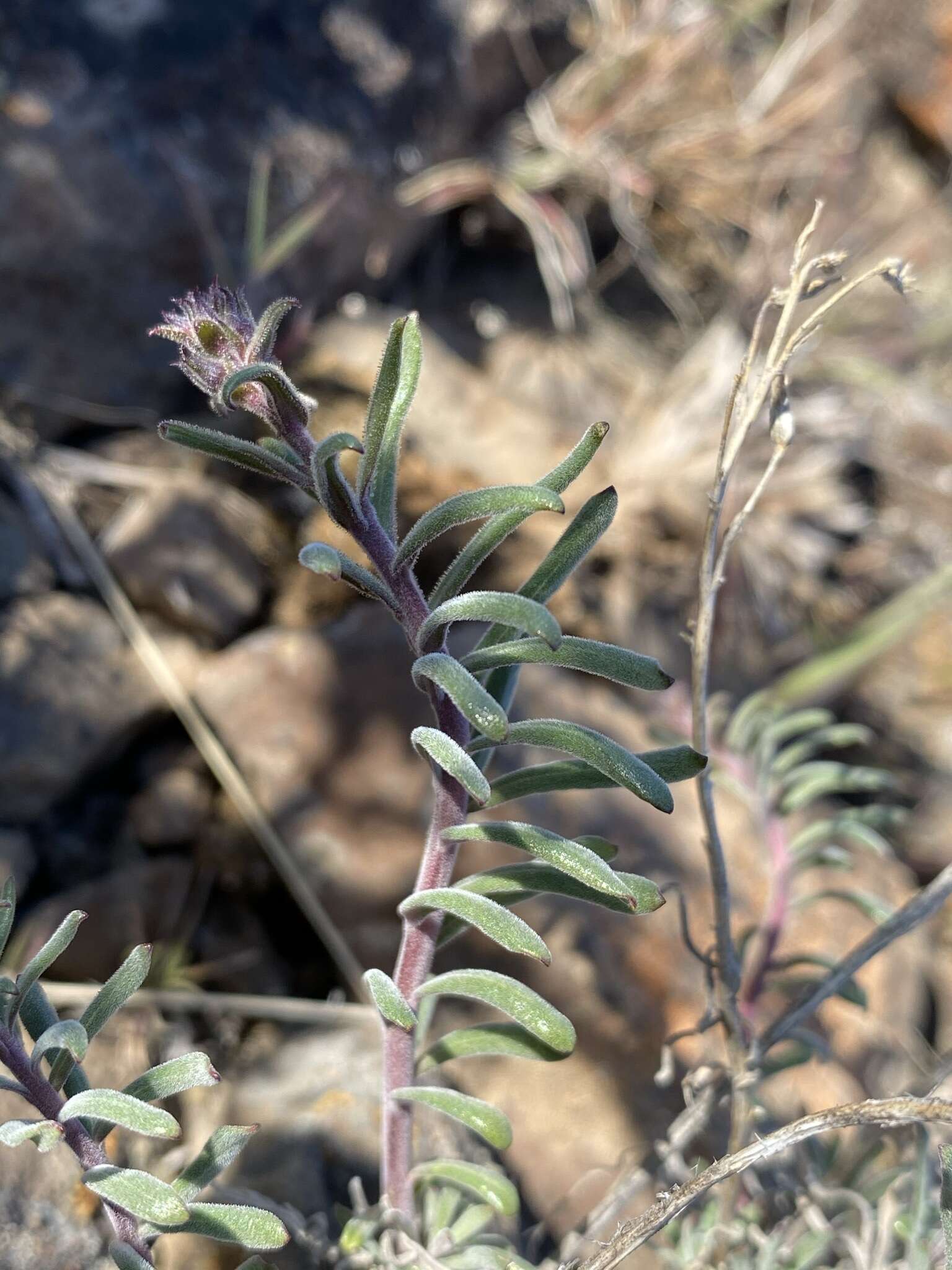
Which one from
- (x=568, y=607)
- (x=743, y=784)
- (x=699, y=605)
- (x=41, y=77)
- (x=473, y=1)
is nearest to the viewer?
(x=699, y=605)

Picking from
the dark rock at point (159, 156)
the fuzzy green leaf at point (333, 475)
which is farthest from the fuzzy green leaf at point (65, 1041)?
the dark rock at point (159, 156)

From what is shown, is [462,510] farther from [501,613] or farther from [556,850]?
[556,850]

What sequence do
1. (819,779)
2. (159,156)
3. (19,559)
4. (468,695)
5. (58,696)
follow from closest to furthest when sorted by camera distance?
(468,695)
(819,779)
(58,696)
(19,559)
(159,156)

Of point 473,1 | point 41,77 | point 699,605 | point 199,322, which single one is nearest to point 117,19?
point 41,77

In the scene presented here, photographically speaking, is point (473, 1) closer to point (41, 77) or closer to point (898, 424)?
point (41, 77)

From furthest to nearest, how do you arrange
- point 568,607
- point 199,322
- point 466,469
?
1. point 466,469
2. point 568,607
3. point 199,322

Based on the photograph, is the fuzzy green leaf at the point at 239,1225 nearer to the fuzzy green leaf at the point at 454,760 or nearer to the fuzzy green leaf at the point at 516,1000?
the fuzzy green leaf at the point at 516,1000

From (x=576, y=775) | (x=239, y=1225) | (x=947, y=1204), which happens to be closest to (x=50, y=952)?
(x=239, y=1225)
